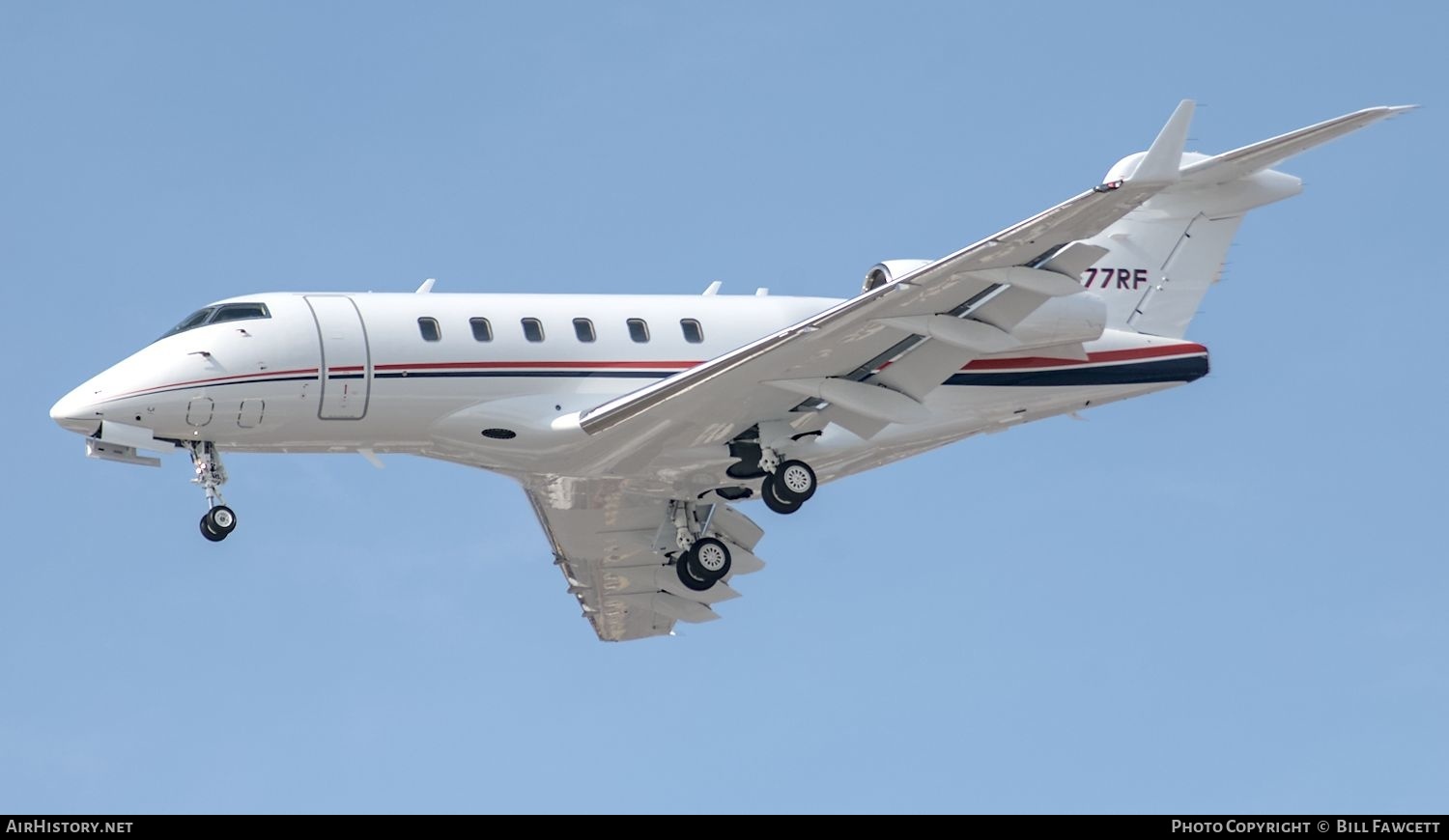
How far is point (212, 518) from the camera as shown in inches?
958

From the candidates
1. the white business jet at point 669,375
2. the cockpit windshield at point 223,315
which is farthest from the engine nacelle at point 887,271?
the cockpit windshield at point 223,315

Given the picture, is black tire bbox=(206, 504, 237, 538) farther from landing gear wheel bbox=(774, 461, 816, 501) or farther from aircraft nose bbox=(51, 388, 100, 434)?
landing gear wheel bbox=(774, 461, 816, 501)

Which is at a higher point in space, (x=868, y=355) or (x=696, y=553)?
(x=868, y=355)

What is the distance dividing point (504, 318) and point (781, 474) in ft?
11.9

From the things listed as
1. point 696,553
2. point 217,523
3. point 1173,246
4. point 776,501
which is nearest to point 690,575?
point 696,553

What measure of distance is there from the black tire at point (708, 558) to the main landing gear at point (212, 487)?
592 centimetres

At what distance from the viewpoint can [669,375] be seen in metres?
25.7

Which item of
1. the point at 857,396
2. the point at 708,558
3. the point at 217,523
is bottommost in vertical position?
the point at 708,558

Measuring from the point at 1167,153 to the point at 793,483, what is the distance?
6.42 metres

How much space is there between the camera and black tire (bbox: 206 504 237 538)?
24.3 meters

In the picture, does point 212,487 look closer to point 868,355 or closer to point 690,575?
point 690,575

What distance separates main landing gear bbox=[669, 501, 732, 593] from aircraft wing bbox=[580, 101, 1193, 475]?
202 centimetres

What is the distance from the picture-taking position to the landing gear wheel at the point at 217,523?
24297mm

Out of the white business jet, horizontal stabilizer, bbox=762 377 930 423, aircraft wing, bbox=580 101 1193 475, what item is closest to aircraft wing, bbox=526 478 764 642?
the white business jet
